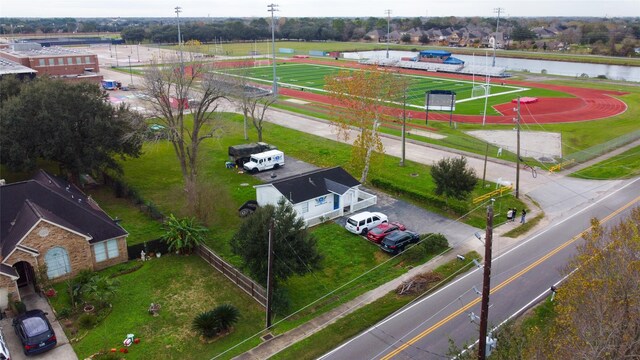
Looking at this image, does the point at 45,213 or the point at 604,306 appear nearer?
the point at 604,306

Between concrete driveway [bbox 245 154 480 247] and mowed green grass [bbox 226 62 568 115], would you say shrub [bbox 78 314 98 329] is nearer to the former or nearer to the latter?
concrete driveway [bbox 245 154 480 247]

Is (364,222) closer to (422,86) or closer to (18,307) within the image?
(18,307)

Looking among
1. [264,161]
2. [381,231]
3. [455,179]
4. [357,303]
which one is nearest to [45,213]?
[357,303]

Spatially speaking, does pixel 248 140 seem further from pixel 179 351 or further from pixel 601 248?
pixel 601 248

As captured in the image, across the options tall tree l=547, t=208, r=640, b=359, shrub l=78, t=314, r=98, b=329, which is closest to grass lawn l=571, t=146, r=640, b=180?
tall tree l=547, t=208, r=640, b=359

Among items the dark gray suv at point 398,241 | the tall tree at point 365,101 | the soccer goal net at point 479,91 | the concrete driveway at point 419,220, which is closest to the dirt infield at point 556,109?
the soccer goal net at point 479,91

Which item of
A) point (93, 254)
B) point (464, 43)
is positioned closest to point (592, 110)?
point (93, 254)
